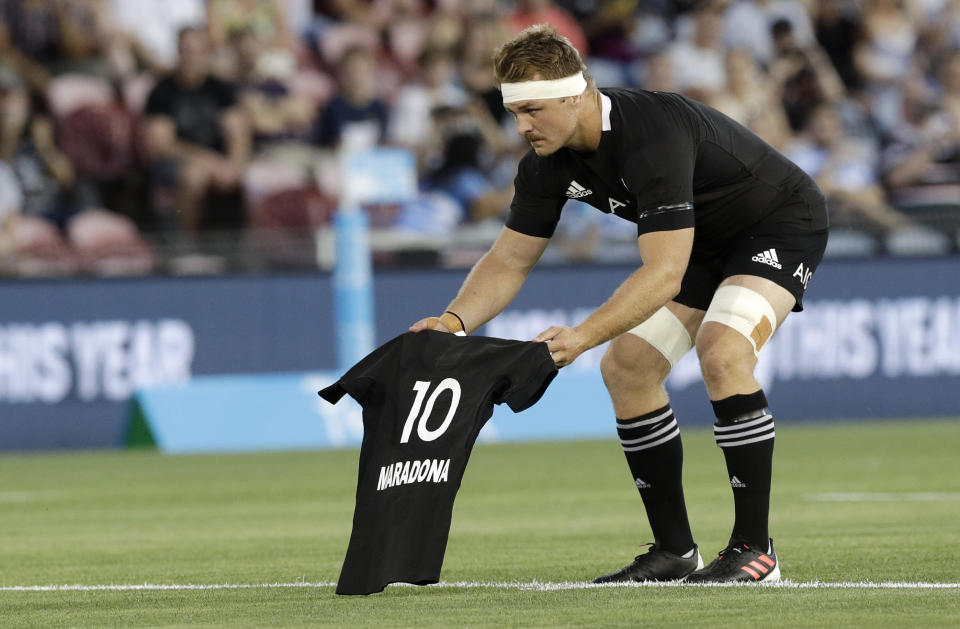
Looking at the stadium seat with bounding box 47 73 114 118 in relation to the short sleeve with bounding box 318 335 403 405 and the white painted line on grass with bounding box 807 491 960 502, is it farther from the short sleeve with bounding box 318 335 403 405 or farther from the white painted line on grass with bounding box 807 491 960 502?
the short sleeve with bounding box 318 335 403 405

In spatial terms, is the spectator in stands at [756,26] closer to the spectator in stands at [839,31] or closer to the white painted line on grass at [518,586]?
the spectator in stands at [839,31]

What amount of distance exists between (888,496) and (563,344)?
4.94 meters

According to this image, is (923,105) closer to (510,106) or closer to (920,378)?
(920,378)

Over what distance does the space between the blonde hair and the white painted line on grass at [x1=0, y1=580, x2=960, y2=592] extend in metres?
1.79

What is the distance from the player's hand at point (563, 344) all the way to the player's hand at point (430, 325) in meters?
0.52

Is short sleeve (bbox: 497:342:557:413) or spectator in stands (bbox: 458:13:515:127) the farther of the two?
spectator in stands (bbox: 458:13:515:127)

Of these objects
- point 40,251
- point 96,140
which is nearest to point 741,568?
point 40,251

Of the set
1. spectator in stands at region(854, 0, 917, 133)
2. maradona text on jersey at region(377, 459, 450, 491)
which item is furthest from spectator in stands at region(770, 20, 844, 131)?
maradona text on jersey at region(377, 459, 450, 491)

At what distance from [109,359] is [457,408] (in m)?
10.2

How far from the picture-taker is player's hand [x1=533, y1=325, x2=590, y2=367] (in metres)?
5.95

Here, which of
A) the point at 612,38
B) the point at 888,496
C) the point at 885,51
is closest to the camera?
the point at 888,496

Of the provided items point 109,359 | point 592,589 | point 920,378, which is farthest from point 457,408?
point 920,378

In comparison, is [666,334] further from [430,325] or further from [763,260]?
[430,325]

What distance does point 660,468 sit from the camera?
686 centimetres
